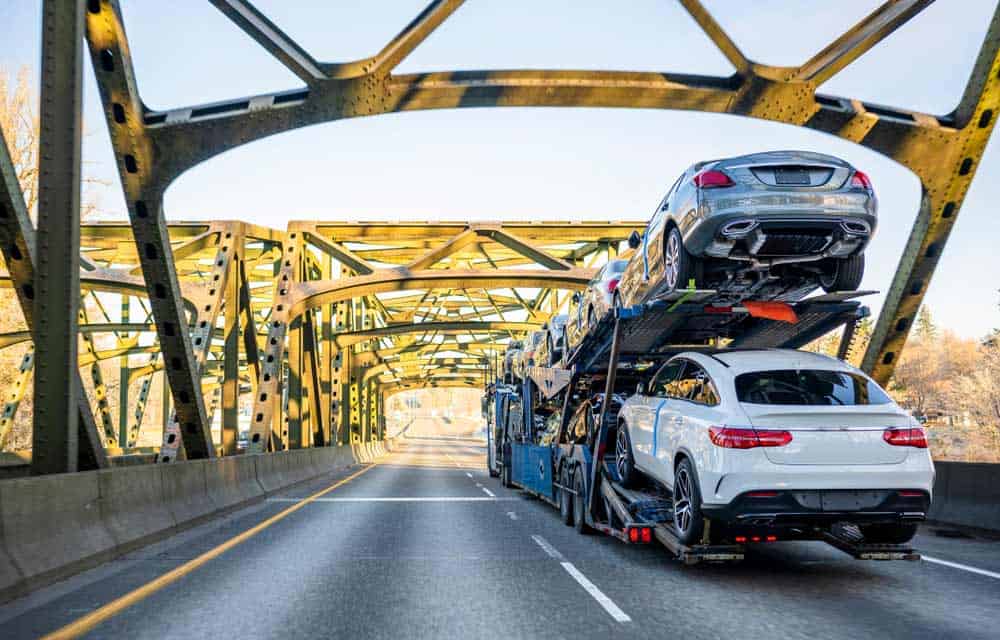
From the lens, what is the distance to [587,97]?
12000mm

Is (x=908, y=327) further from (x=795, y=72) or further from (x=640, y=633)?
(x=640, y=633)

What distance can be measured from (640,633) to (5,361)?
4014cm

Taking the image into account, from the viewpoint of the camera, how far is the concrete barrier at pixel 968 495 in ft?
37.1

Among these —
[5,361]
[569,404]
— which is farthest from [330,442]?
[569,404]

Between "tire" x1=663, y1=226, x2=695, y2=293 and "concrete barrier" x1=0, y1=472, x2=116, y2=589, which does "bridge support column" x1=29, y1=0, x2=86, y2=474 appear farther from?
"tire" x1=663, y1=226, x2=695, y2=293

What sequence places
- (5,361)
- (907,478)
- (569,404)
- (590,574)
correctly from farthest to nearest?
(5,361)
(569,404)
(590,574)
(907,478)

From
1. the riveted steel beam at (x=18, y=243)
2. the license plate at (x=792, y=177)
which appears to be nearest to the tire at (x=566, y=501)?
the license plate at (x=792, y=177)

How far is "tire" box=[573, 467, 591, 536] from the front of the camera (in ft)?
37.8

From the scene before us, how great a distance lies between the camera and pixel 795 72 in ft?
39.1

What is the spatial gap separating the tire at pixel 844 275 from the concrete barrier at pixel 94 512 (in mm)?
7775

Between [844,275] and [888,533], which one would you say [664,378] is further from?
[888,533]

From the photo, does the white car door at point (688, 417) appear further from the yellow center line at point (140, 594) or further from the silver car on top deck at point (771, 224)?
the yellow center line at point (140, 594)

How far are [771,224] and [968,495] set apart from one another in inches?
230

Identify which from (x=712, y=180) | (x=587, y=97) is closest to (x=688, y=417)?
(x=712, y=180)
